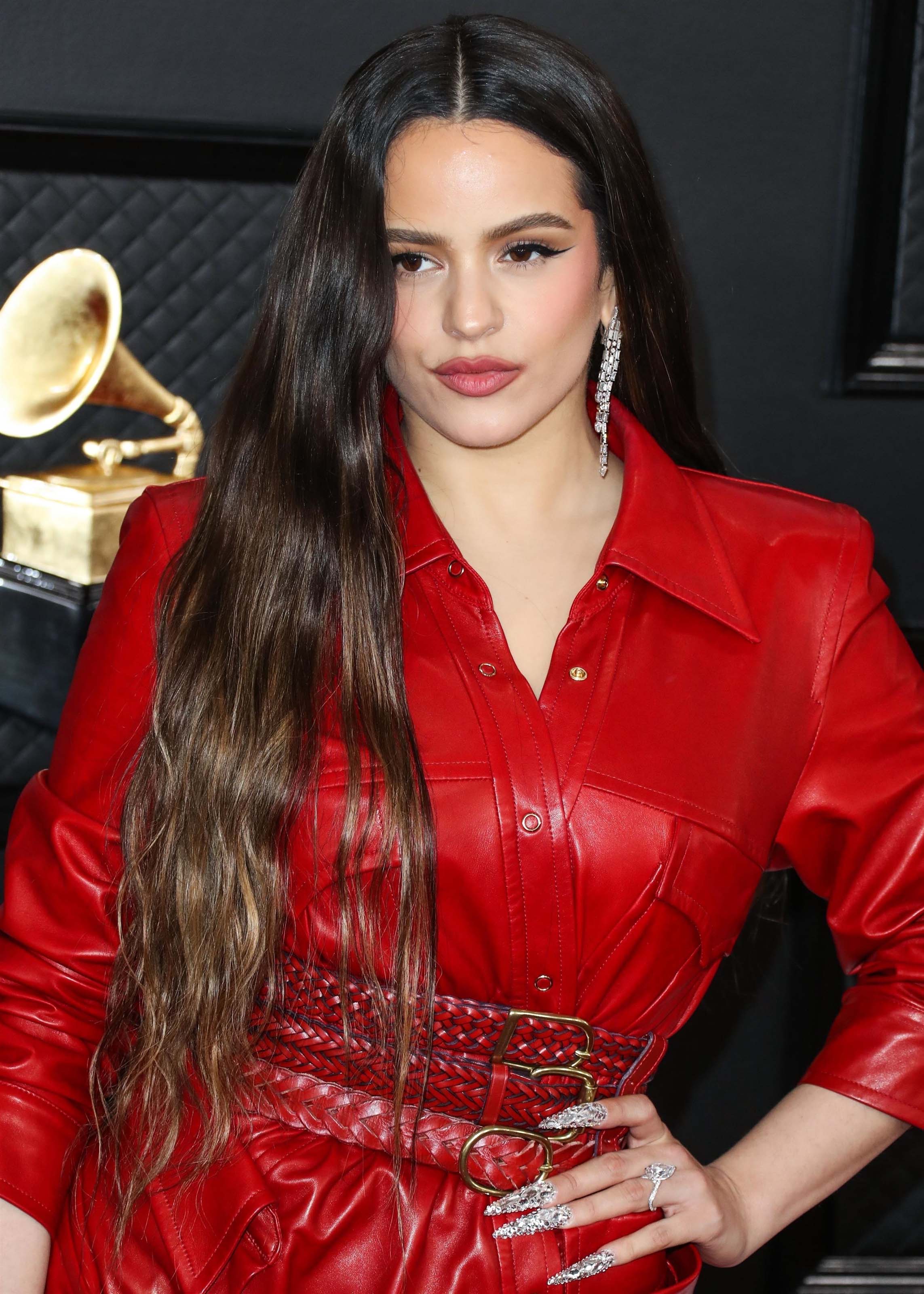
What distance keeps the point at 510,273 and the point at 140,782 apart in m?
0.53

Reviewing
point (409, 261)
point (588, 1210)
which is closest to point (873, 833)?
point (588, 1210)

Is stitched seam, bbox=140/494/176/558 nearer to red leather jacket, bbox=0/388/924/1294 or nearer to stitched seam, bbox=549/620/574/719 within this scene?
red leather jacket, bbox=0/388/924/1294

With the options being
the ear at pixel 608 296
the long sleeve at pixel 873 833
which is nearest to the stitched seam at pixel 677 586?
the long sleeve at pixel 873 833

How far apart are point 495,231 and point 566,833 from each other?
51 centimetres

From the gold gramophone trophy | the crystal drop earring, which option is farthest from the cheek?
the gold gramophone trophy

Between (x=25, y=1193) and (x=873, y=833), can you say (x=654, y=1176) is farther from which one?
(x=25, y=1193)

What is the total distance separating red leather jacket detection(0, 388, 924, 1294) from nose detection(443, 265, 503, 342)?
0.60 feet

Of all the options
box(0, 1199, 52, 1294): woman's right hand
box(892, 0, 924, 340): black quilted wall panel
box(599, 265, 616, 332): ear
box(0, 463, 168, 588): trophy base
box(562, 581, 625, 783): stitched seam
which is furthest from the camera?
box(892, 0, 924, 340): black quilted wall panel

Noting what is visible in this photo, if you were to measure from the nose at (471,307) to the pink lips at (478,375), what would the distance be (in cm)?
2

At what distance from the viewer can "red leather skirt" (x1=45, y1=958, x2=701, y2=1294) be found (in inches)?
48.1

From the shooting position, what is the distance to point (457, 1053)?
1.28 metres

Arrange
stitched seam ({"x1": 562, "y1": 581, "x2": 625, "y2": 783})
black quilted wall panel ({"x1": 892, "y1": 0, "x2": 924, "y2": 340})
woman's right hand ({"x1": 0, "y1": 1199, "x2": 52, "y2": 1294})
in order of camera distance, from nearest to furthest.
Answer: woman's right hand ({"x1": 0, "y1": 1199, "x2": 52, "y2": 1294}) → stitched seam ({"x1": 562, "y1": 581, "x2": 625, "y2": 783}) → black quilted wall panel ({"x1": 892, "y1": 0, "x2": 924, "y2": 340})

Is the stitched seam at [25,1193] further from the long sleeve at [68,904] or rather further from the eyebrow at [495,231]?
the eyebrow at [495,231]

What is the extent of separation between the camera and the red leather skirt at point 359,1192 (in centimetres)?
122
